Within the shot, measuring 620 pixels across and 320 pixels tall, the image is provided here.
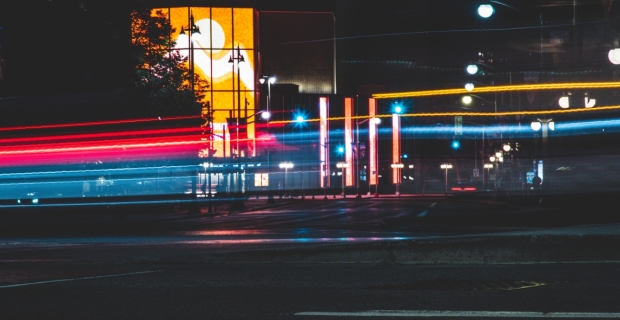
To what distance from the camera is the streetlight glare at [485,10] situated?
18328 millimetres

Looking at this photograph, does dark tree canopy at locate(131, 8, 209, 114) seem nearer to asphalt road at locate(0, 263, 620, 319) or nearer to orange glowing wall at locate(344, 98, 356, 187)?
asphalt road at locate(0, 263, 620, 319)

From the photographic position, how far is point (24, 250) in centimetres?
1736

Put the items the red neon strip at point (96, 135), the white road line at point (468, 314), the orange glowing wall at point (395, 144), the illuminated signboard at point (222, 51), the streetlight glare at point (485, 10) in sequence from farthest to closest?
the orange glowing wall at point (395, 144), the illuminated signboard at point (222, 51), the red neon strip at point (96, 135), the streetlight glare at point (485, 10), the white road line at point (468, 314)

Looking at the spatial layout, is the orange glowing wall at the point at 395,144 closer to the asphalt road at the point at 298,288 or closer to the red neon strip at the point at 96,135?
the red neon strip at the point at 96,135

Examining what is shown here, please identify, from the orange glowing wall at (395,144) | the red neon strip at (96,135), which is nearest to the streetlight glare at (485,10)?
the red neon strip at (96,135)

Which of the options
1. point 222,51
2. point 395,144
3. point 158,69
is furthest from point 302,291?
point 395,144

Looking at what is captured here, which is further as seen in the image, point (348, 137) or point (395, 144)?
point (395, 144)

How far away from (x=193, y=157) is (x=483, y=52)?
20291mm

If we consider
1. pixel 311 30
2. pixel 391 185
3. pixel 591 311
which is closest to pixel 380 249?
pixel 591 311

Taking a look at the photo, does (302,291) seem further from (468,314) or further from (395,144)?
(395,144)

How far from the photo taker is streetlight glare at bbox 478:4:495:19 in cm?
1833

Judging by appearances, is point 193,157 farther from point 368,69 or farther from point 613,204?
point 368,69

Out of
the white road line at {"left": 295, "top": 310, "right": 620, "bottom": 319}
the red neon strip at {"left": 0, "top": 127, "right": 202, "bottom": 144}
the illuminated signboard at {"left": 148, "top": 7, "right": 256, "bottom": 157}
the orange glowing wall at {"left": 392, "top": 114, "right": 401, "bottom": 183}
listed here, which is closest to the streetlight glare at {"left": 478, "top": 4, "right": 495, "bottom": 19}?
the white road line at {"left": 295, "top": 310, "right": 620, "bottom": 319}

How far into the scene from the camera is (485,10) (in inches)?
726
